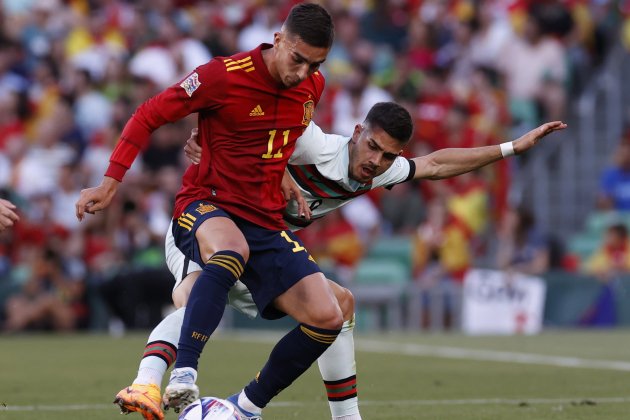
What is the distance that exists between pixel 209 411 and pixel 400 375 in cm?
433

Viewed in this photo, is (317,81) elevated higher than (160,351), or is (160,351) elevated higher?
(317,81)

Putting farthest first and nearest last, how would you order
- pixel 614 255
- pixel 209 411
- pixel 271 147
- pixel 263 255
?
pixel 614 255, pixel 271 147, pixel 263 255, pixel 209 411

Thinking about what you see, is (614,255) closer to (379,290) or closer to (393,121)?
(379,290)

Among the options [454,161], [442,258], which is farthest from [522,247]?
[454,161]

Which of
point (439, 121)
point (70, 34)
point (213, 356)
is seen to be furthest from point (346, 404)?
point (70, 34)

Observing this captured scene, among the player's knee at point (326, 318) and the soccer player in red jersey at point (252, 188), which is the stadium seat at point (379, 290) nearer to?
the soccer player in red jersey at point (252, 188)

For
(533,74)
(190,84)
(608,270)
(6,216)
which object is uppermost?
(533,74)

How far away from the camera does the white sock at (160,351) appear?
6258 mm

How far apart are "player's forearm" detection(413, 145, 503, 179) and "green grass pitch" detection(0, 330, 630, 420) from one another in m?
1.36

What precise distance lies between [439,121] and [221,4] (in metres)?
4.36

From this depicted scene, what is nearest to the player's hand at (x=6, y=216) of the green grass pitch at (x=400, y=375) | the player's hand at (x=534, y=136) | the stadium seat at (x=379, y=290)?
the green grass pitch at (x=400, y=375)

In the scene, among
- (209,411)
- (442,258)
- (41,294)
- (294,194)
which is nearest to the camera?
(209,411)

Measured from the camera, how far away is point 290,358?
6.59 m

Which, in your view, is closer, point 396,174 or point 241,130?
point 241,130
